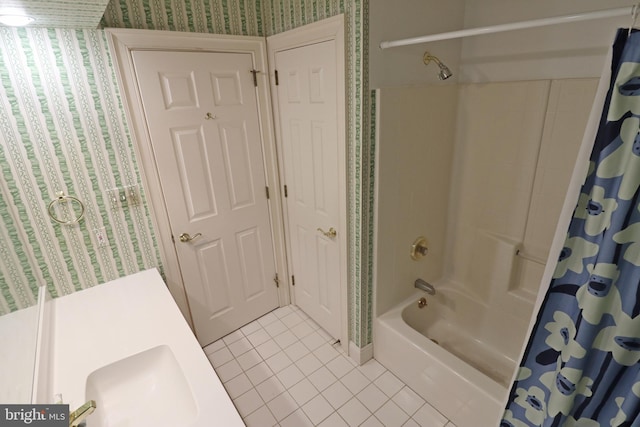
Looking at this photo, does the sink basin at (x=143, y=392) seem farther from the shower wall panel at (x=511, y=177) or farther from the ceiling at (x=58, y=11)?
the shower wall panel at (x=511, y=177)

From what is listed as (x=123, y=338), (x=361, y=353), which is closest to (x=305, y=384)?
(x=361, y=353)

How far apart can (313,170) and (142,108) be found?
1018 millimetres

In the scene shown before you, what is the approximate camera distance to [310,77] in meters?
1.82

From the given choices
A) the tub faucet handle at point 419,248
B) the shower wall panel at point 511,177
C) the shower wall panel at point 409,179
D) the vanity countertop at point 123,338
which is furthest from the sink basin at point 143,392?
the shower wall panel at point 511,177

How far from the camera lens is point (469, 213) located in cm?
219

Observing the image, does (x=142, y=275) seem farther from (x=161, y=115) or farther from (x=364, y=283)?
(x=364, y=283)

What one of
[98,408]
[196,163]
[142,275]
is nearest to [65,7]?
[196,163]

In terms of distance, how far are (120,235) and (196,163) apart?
593 millimetres

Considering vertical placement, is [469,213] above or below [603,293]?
below

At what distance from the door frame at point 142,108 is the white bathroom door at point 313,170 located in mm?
106

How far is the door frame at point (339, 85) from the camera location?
1.59 m

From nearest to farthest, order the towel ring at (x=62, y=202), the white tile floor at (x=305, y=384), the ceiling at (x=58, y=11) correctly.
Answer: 1. the ceiling at (x=58, y=11)
2. the towel ring at (x=62, y=202)
3. the white tile floor at (x=305, y=384)

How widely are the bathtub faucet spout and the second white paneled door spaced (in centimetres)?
54

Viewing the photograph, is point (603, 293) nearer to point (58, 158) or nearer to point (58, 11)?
point (58, 11)
